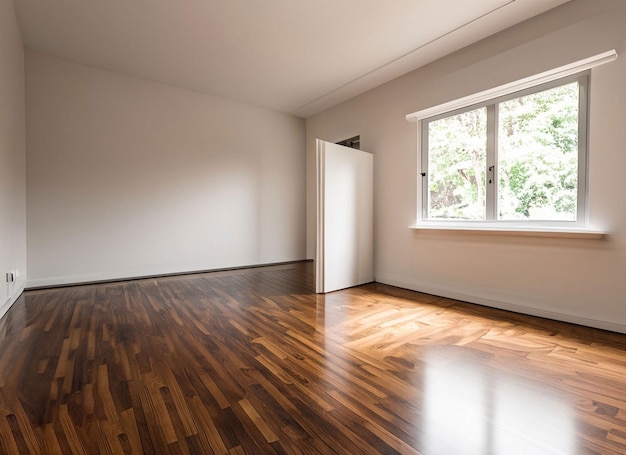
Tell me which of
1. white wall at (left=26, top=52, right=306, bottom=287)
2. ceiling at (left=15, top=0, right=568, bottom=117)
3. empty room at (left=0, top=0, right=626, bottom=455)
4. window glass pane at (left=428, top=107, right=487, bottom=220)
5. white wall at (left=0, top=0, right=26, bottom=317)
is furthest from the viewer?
white wall at (left=26, top=52, right=306, bottom=287)

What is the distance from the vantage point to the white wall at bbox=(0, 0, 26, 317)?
9.06 feet

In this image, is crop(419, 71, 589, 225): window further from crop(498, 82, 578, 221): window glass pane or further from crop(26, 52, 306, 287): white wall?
crop(26, 52, 306, 287): white wall

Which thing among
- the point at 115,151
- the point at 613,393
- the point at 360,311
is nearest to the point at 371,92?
the point at 360,311

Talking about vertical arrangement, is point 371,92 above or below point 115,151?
above

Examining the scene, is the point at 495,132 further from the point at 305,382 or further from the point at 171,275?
the point at 171,275

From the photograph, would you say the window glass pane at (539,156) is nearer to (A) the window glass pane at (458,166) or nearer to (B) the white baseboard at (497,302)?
(A) the window glass pane at (458,166)

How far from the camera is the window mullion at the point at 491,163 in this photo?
338cm

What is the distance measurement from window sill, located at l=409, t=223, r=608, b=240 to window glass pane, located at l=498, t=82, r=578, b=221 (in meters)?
0.16

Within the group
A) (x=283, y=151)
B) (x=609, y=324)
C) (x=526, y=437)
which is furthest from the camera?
(x=283, y=151)

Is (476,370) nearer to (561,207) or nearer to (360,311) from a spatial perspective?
(360,311)

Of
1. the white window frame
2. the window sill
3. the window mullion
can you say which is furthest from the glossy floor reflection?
the window mullion

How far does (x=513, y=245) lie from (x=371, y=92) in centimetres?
299

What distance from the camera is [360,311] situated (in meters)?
3.11

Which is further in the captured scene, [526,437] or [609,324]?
[609,324]
